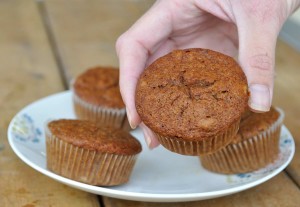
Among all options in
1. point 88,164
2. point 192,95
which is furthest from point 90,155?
point 192,95

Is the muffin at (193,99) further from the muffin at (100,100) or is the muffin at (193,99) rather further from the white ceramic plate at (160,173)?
the muffin at (100,100)

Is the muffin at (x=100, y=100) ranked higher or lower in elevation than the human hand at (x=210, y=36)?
lower

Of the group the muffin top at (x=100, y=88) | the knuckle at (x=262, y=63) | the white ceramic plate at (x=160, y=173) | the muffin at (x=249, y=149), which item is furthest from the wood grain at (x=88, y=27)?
the knuckle at (x=262, y=63)

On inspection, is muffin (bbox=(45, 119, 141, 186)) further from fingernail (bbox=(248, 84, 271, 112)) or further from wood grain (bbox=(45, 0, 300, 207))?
fingernail (bbox=(248, 84, 271, 112))

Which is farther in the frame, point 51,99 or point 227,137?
point 51,99

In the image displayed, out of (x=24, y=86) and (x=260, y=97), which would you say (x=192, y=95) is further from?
(x=24, y=86)

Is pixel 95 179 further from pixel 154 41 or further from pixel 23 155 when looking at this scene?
pixel 154 41

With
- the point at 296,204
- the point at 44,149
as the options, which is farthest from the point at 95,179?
the point at 296,204

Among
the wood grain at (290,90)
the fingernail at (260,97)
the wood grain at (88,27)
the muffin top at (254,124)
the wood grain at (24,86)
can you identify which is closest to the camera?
the fingernail at (260,97)
